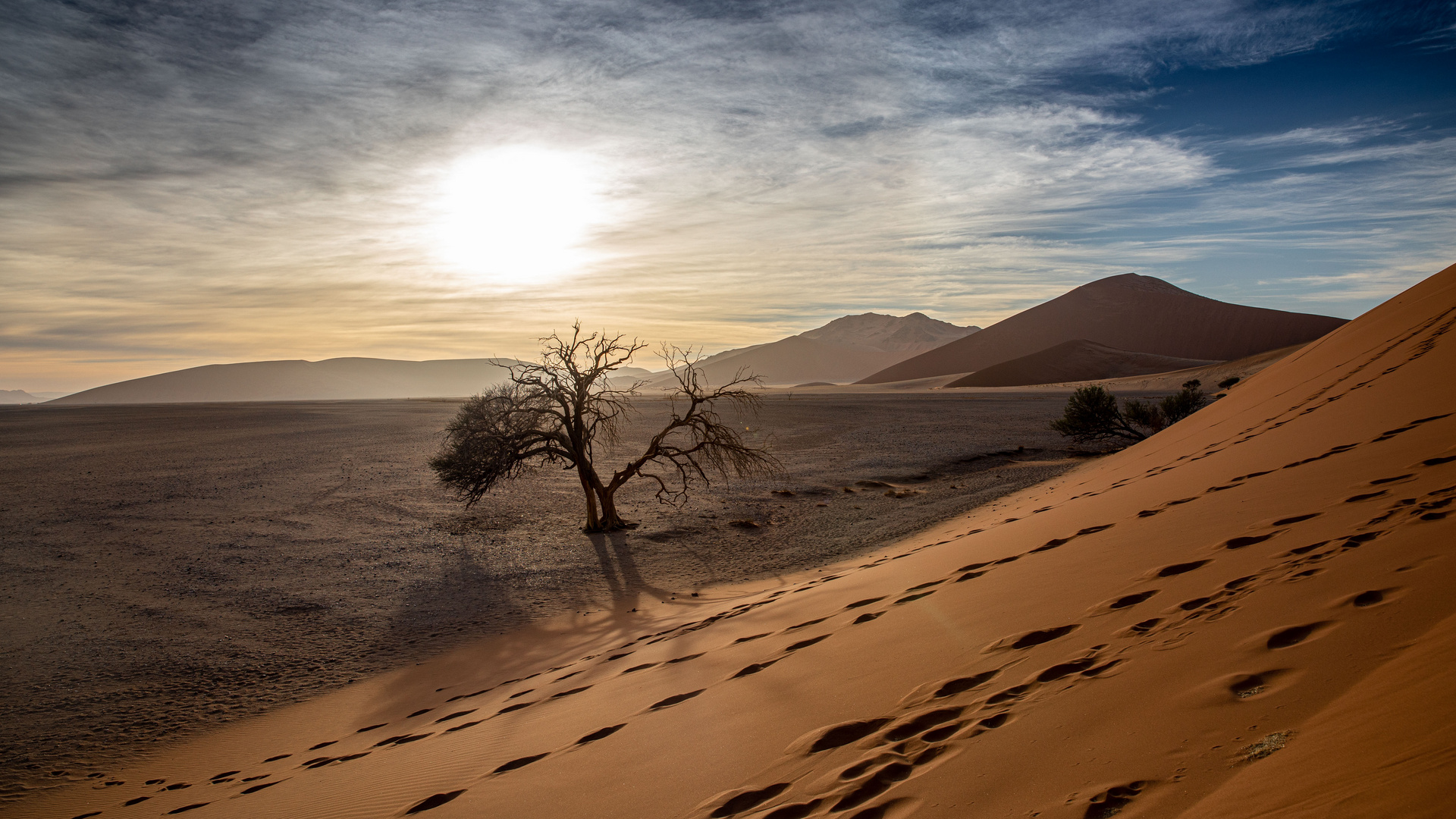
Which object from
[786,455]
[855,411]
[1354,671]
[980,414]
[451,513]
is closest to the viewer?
[1354,671]

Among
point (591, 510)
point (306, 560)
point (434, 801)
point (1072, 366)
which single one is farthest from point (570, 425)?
point (1072, 366)

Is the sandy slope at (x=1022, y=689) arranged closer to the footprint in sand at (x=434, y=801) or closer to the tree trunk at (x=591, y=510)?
the footprint in sand at (x=434, y=801)

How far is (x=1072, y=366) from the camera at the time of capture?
85688 mm

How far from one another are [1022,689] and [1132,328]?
432ft

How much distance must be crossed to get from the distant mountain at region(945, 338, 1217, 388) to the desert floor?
63.9 meters

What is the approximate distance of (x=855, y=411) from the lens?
1812 inches

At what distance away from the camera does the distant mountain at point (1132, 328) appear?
10331cm

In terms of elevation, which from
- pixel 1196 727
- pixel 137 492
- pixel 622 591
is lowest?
pixel 622 591

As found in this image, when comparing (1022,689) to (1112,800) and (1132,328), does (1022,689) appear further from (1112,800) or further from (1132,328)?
(1132,328)

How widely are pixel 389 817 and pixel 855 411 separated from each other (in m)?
43.5

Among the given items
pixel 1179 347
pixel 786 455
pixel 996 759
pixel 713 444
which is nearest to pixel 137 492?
pixel 713 444

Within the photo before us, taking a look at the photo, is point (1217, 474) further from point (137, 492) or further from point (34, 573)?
point (137, 492)

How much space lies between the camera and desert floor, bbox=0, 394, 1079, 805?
285 inches

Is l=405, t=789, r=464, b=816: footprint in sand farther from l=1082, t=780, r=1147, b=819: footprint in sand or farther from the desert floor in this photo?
the desert floor
